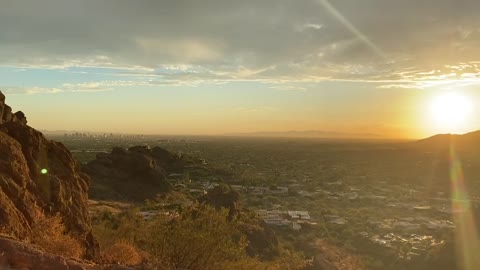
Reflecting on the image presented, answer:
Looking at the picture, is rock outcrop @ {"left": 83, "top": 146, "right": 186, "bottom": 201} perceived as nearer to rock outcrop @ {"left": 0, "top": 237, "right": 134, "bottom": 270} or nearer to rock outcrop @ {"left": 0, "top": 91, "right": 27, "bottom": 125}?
rock outcrop @ {"left": 0, "top": 91, "right": 27, "bottom": 125}

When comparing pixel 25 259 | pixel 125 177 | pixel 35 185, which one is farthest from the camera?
pixel 125 177

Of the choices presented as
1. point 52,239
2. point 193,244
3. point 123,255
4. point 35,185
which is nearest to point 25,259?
point 52,239

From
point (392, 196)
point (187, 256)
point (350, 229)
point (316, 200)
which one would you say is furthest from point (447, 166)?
point (187, 256)

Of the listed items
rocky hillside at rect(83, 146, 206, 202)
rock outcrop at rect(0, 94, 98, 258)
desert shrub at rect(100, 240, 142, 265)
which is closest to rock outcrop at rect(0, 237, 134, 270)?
rock outcrop at rect(0, 94, 98, 258)

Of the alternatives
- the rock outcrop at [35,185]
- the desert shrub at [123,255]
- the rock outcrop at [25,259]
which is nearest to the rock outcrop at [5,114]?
the rock outcrop at [35,185]

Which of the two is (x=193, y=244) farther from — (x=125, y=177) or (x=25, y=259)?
(x=125, y=177)

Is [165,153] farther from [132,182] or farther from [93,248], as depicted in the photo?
[93,248]
